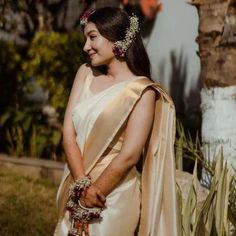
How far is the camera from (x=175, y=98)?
363 inches

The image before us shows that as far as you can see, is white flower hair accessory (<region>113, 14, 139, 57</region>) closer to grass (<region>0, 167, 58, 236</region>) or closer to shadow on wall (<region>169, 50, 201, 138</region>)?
grass (<region>0, 167, 58, 236</region>)

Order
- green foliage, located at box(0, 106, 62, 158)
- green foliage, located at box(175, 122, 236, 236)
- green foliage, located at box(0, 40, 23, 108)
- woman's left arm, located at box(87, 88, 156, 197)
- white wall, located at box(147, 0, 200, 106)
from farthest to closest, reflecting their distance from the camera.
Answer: white wall, located at box(147, 0, 200, 106) → green foliage, located at box(0, 40, 23, 108) → green foliage, located at box(0, 106, 62, 158) → green foliage, located at box(175, 122, 236, 236) → woman's left arm, located at box(87, 88, 156, 197)

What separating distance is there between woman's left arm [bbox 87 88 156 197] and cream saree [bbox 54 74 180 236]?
47mm

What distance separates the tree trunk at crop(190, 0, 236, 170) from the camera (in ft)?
17.4

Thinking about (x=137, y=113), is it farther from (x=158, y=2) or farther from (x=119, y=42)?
(x=158, y=2)

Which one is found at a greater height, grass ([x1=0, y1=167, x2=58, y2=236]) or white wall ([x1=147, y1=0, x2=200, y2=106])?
white wall ([x1=147, y1=0, x2=200, y2=106])

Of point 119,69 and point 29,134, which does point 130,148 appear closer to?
point 119,69

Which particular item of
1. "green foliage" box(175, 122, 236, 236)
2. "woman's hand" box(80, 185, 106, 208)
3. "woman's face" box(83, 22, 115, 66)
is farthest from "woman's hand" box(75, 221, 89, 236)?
"woman's face" box(83, 22, 115, 66)

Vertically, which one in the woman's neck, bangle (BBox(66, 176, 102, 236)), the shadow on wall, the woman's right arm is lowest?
the shadow on wall

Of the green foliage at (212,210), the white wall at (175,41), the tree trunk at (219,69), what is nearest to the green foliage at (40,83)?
the white wall at (175,41)

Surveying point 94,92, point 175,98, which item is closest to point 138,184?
point 94,92

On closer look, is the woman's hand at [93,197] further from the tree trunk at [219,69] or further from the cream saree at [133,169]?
the tree trunk at [219,69]

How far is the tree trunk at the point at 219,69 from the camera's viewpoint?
17.4 feet

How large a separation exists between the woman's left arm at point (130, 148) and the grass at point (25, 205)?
2322 millimetres
